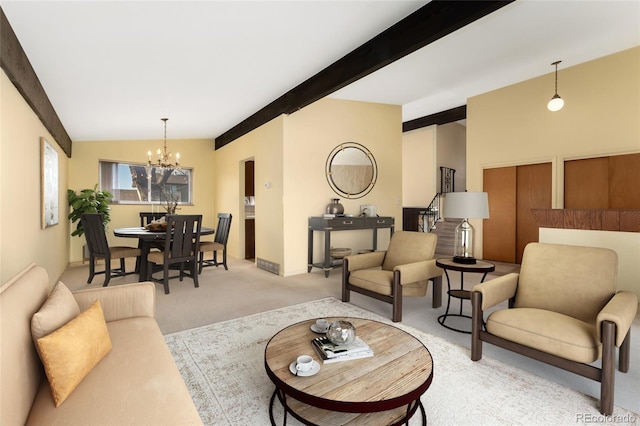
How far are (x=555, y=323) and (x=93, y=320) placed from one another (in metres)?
2.65

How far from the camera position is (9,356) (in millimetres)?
1113

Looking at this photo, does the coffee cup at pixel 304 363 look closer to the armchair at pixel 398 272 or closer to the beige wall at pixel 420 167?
the armchair at pixel 398 272

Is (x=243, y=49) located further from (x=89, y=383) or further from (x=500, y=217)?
(x=500, y=217)

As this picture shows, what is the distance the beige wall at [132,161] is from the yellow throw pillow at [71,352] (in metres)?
5.29

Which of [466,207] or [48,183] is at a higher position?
[48,183]

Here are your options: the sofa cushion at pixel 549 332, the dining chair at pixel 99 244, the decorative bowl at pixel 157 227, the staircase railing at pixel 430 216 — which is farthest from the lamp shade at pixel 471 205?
the staircase railing at pixel 430 216

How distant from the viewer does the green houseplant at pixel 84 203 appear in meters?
5.48

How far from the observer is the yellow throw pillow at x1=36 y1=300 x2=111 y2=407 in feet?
4.03

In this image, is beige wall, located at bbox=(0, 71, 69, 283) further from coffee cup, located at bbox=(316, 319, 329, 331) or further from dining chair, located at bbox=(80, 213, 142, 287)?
coffee cup, located at bbox=(316, 319, 329, 331)

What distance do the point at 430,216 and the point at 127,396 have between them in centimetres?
827

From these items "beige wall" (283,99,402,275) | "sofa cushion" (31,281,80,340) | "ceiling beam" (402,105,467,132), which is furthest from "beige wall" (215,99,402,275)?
"sofa cushion" (31,281,80,340)

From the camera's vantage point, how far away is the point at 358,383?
1457 millimetres

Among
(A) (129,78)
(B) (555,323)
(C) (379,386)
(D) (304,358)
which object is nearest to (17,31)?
(A) (129,78)

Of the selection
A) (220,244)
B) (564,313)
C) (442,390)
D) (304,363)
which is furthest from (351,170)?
(304,363)
